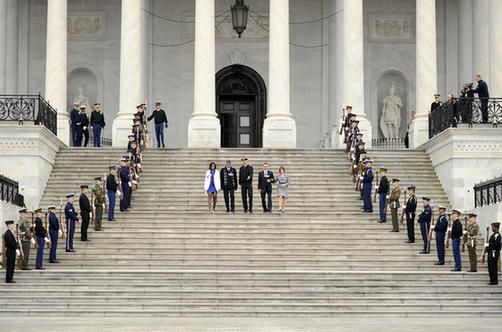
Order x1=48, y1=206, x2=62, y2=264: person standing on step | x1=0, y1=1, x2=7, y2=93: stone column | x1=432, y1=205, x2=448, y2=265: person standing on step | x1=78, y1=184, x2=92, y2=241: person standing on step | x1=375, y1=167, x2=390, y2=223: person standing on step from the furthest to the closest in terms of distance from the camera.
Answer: x1=0, y1=1, x2=7, y2=93: stone column → x1=375, y1=167, x2=390, y2=223: person standing on step → x1=78, y1=184, x2=92, y2=241: person standing on step → x1=48, y1=206, x2=62, y2=264: person standing on step → x1=432, y1=205, x2=448, y2=265: person standing on step

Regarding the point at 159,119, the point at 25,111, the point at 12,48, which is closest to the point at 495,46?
the point at 159,119

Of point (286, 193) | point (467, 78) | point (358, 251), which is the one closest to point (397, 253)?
point (358, 251)

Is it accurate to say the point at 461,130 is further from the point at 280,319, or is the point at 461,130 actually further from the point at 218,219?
the point at 280,319

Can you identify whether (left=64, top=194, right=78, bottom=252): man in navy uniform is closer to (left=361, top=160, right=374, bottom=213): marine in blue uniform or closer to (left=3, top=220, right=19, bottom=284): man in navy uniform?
(left=3, top=220, right=19, bottom=284): man in navy uniform


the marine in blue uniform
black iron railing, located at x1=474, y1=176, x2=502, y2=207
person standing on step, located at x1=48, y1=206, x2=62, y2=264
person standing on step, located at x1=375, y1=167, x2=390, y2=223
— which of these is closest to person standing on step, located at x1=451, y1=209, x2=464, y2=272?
black iron railing, located at x1=474, y1=176, x2=502, y2=207

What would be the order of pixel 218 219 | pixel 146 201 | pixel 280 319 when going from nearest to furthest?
pixel 280 319, pixel 218 219, pixel 146 201

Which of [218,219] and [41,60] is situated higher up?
[41,60]

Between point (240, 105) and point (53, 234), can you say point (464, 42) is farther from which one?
point (53, 234)

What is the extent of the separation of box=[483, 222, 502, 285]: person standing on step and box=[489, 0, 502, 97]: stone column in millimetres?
17560

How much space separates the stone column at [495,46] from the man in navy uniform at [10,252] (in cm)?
2308

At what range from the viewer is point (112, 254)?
33.0 meters

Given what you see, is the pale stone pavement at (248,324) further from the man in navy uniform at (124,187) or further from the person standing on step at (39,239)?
the man in navy uniform at (124,187)

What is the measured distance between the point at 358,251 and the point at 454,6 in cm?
2343

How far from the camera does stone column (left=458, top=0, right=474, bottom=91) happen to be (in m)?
51.3
